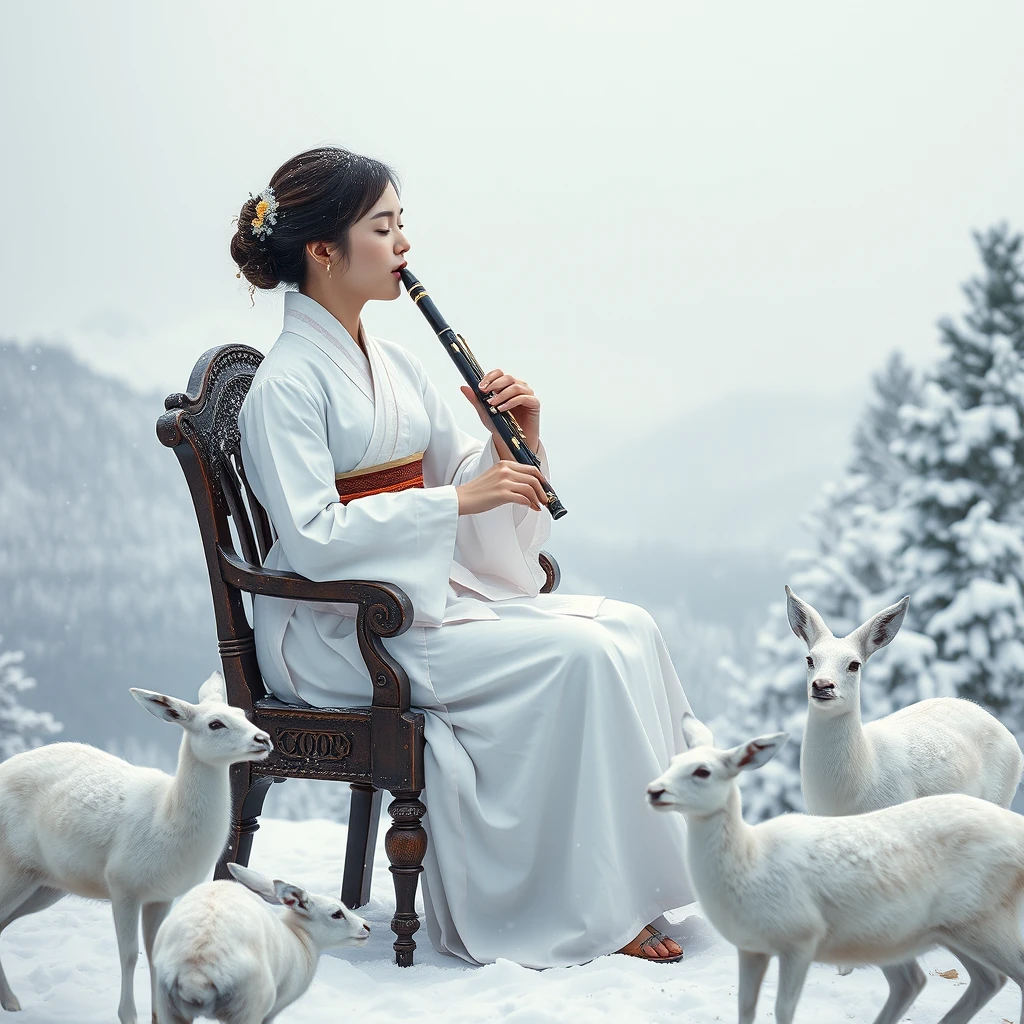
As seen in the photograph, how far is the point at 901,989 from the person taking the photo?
5.89 feet

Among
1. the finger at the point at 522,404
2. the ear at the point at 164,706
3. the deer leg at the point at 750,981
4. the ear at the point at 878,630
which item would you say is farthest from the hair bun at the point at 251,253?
the deer leg at the point at 750,981

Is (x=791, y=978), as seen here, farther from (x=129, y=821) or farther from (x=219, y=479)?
(x=219, y=479)

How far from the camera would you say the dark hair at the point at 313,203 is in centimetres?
266

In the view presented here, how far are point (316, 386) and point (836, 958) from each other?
5.13 ft

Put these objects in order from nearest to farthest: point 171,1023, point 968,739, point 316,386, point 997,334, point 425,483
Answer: point 171,1023
point 968,739
point 316,386
point 425,483
point 997,334

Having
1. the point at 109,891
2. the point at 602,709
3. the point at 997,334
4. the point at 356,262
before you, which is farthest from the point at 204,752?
the point at 997,334

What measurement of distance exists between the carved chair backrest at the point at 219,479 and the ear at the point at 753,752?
132 cm

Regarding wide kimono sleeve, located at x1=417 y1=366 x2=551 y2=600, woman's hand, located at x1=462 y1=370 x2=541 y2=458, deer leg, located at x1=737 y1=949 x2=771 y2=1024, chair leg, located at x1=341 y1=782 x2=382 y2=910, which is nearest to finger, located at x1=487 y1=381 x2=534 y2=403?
woman's hand, located at x1=462 y1=370 x2=541 y2=458

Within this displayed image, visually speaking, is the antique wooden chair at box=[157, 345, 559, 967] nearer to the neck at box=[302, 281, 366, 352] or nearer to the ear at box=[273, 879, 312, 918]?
the neck at box=[302, 281, 366, 352]

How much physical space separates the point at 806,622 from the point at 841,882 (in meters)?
0.57

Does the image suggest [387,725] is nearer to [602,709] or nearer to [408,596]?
[408,596]

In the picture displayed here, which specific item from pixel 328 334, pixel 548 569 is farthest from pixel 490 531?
pixel 328 334

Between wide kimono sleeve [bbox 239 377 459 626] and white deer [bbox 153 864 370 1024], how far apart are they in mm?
785

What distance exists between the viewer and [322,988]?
224 centimetres
